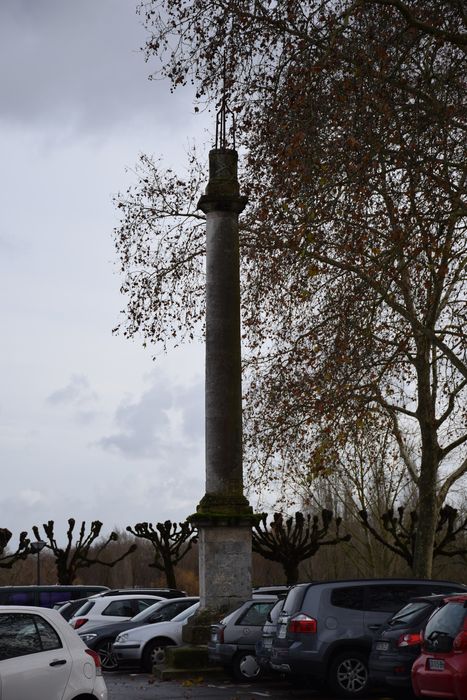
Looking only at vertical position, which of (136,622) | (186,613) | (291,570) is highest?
(291,570)

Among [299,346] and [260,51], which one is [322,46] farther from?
[299,346]

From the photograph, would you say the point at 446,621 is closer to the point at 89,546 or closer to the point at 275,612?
the point at 275,612

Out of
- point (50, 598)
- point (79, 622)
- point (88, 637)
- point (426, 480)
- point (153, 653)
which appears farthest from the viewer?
point (50, 598)

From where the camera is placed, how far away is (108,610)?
28.8 metres

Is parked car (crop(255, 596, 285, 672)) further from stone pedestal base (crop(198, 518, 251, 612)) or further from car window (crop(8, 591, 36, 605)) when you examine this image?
car window (crop(8, 591, 36, 605))

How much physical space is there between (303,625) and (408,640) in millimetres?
2804

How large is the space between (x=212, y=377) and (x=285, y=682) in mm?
6187

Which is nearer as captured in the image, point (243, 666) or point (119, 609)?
point (243, 666)

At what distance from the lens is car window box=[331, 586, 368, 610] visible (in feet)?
61.8

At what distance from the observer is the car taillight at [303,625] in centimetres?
1856

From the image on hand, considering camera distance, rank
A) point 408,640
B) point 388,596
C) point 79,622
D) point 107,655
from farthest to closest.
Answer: point 79,622
point 107,655
point 388,596
point 408,640

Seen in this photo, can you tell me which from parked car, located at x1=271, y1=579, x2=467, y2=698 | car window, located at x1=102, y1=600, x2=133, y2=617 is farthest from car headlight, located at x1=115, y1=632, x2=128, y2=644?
parked car, located at x1=271, y1=579, x2=467, y2=698

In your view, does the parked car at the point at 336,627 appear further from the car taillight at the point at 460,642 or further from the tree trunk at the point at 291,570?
the tree trunk at the point at 291,570

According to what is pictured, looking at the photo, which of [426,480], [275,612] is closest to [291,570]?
[426,480]
